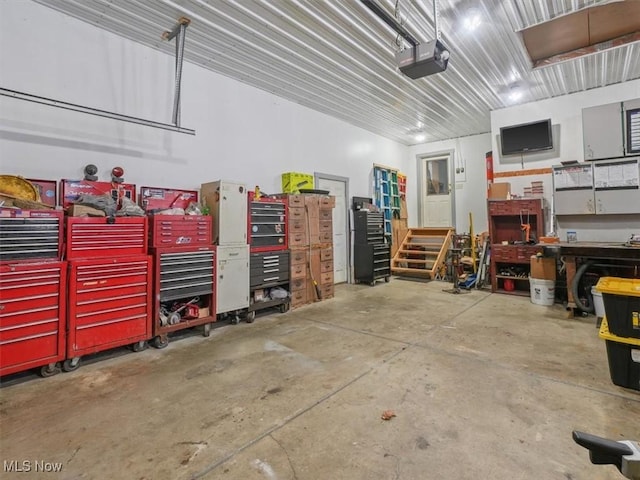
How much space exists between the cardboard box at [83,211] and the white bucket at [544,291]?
5677mm

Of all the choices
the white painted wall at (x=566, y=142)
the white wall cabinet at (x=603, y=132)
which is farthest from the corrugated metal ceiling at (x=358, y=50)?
the white wall cabinet at (x=603, y=132)

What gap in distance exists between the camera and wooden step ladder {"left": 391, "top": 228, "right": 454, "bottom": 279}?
6.75 meters

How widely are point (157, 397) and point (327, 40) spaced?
398 cm

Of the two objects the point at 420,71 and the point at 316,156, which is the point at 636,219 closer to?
the point at 420,71

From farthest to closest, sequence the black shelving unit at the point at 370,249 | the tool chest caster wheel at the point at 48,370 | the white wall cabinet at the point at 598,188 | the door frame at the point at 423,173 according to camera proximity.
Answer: the door frame at the point at 423,173 → the black shelving unit at the point at 370,249 → the white wall cabinet at the point at 598,188 → the tool chest caster wheel at the point at 48,370

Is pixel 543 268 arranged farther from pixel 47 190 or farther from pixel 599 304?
pixel 47 190

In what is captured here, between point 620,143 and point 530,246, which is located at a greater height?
point 620,143

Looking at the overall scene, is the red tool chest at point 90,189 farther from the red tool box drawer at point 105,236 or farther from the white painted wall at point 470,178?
the white painted wall at point 470,178

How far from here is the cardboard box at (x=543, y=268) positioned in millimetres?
4570

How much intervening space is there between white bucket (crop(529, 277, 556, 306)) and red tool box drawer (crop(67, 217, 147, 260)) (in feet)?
17.5

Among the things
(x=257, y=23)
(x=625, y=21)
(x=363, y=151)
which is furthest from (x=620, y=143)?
(x=257, y=23)

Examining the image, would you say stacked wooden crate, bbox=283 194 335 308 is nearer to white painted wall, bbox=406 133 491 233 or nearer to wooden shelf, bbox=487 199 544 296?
wooden shelf, bbox=487 199 544 296

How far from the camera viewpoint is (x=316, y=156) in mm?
5793

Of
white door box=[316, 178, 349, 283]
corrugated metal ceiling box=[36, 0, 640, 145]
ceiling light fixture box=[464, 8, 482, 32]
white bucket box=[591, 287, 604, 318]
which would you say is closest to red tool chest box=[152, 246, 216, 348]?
corrugated metal ceiling box=[36, 0, 640, 145]
